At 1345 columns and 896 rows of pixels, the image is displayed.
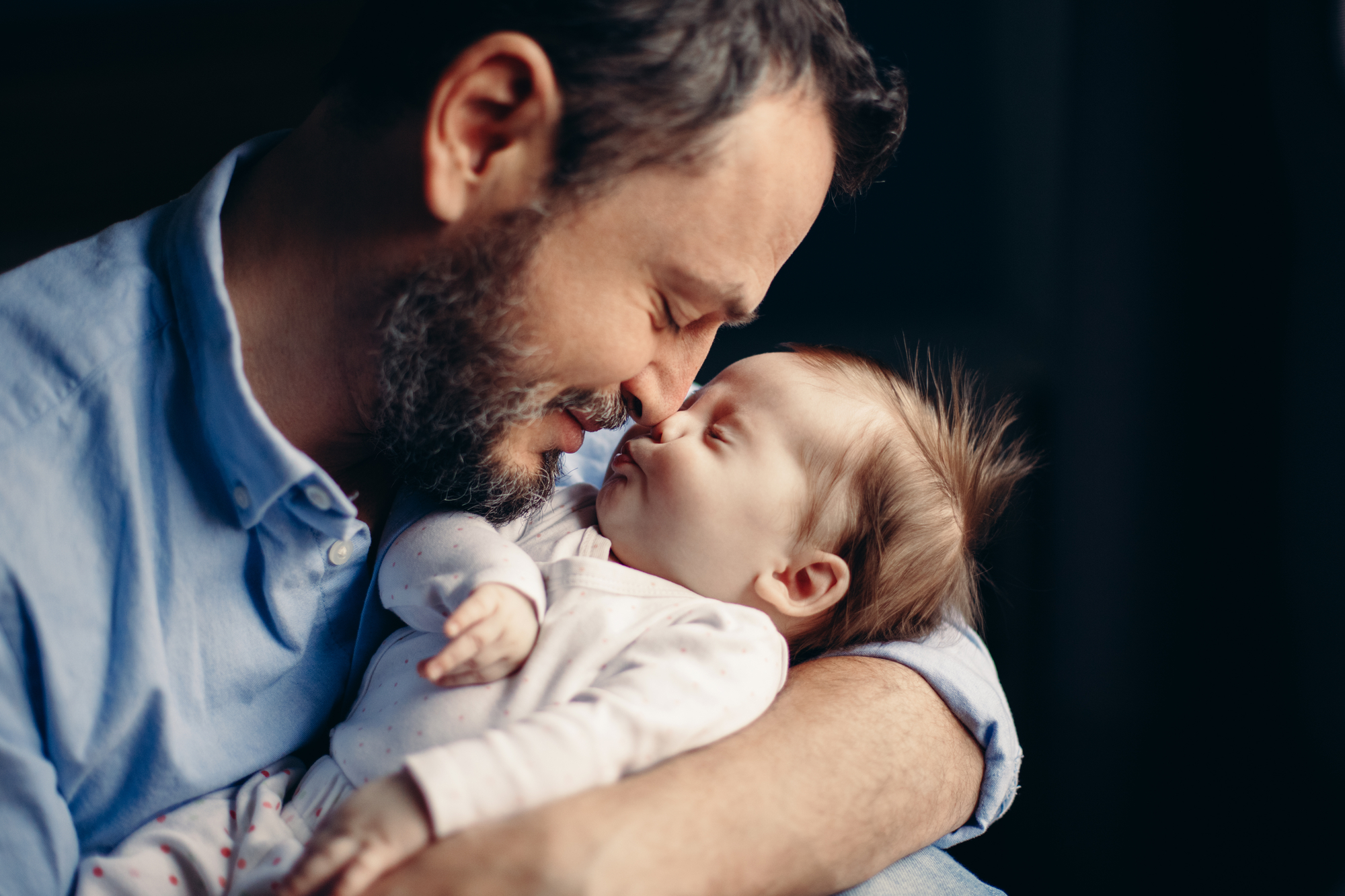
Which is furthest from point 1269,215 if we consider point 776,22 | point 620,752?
point 620,752

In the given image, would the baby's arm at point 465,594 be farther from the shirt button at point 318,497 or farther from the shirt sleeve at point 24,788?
the shirt sleeve at point 24,788

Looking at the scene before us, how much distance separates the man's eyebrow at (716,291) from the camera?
3.51 feet

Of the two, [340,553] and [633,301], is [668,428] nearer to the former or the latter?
[633,301]

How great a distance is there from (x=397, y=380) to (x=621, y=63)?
48 cm

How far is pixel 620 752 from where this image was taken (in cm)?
88

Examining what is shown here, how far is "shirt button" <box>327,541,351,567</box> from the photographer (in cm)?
111

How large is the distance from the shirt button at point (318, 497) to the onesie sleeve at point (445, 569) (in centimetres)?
14

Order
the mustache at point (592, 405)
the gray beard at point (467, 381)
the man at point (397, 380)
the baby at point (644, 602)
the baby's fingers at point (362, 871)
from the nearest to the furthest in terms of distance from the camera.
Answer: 1. the baby's fingers at point (362, 871)
2. the baby at point (644, 602)
3. the man at point (397, 380)
4. the gray beard at point (467, 381)
5. the mustache at point (592, 405)

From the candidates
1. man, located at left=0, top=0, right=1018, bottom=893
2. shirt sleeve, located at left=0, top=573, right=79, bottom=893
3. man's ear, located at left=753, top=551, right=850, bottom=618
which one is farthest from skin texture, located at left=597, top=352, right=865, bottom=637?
shirt sleeve, located at left=0, top=573, right=79, bottom=893

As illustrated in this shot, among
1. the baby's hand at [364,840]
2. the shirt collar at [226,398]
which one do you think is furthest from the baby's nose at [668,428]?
the baby's hand at [364,840]

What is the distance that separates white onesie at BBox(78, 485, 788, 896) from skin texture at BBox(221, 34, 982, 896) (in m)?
0.06

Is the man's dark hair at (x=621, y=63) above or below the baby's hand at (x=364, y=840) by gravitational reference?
above

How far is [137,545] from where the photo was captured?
38.0 inches

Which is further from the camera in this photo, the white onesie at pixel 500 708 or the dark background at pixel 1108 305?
the dark background at pixel 1108 305
